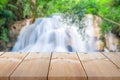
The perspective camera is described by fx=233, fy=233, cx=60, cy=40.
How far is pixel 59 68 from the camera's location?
31.7 inches

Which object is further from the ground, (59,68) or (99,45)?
(59,68)

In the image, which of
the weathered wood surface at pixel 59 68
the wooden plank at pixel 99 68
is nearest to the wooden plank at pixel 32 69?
the weathered wood surface at pixel 59 68

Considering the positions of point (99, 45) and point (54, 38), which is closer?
point (99, 45)

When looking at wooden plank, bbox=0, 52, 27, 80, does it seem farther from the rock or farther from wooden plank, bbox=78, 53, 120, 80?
the rock

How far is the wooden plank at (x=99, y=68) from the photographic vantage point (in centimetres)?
69

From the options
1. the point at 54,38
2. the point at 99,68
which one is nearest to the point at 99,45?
the point at 54,38

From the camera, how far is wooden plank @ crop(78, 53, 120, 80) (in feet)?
2.26

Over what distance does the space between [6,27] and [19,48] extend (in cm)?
103

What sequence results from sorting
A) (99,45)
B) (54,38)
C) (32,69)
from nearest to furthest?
(32,69)
(99,45)
(54,38)

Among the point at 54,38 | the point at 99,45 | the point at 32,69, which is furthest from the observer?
the point at 54,38

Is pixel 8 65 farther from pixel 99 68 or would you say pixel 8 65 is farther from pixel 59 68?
pixel 99 68

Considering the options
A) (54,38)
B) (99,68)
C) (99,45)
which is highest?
(99,68)

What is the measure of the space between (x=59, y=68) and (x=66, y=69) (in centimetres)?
3

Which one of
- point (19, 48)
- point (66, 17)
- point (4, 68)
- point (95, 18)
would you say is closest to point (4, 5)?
point (19, 48)
